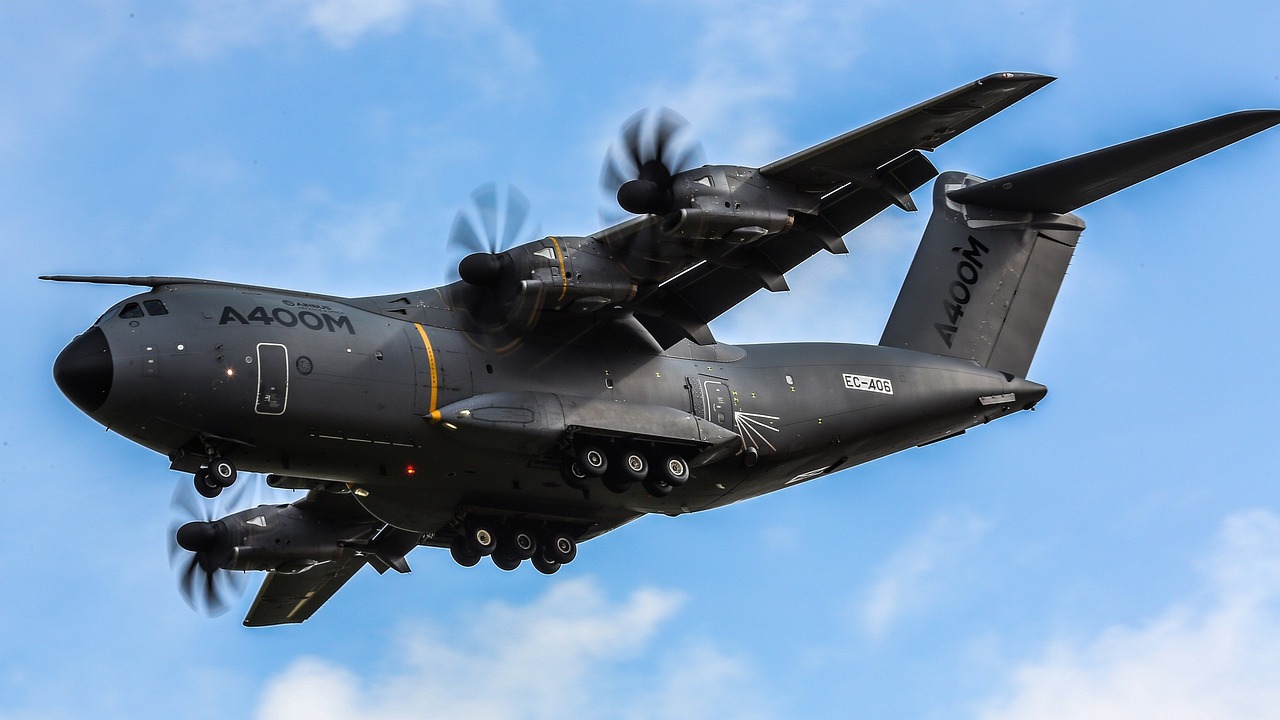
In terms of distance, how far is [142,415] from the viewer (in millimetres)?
13695

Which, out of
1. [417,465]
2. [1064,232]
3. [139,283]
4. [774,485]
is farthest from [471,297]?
[1064,232]

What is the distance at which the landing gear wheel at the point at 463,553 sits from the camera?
1602cm

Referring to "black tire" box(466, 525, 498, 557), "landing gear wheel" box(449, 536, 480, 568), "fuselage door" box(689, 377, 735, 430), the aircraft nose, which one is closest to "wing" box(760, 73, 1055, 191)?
"fuselage door" box(689, 377, 735, 430)

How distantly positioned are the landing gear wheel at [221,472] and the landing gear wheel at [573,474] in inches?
113

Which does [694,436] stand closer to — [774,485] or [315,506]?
[774,485]

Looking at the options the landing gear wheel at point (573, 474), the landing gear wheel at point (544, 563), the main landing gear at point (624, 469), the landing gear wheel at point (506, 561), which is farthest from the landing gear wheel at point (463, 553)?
the landing gear wheel at point (573, 474)

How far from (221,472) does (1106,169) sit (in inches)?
334

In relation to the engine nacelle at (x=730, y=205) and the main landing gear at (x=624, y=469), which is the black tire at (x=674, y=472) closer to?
the main landing gear at (x=624, y=469)

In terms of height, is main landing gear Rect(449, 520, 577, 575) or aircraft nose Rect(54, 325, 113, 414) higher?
main landing gear Rect(449, 520, 577, 575)

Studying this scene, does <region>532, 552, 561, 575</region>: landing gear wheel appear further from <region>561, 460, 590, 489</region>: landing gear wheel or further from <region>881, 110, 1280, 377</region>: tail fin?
<region>881, 110, 1280, 377</region>: tail fin

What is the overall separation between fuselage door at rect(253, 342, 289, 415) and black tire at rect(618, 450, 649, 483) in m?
3.02

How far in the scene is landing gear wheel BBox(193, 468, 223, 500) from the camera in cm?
1390

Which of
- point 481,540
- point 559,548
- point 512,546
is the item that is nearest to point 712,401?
point 559,548

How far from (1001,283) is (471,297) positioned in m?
6.14
